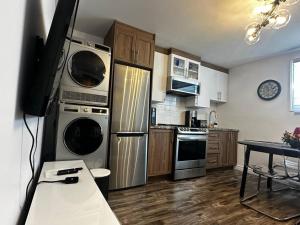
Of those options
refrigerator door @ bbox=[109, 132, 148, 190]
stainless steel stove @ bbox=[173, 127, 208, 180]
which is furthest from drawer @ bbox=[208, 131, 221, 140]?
refrigerator door @ bbox=[109, 132, 148, 190]

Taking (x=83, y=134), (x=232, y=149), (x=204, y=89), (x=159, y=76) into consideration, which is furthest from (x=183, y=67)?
(x=83, y=134)

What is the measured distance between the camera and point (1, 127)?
0.46 metres

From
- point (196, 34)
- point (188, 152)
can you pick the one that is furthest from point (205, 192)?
point (196, 34)

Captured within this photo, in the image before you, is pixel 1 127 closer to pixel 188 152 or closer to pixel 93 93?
pixel 93 93

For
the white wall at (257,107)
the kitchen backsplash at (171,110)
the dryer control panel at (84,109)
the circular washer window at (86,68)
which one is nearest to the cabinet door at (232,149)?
the white wall at (257,107)

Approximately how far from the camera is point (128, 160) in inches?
106

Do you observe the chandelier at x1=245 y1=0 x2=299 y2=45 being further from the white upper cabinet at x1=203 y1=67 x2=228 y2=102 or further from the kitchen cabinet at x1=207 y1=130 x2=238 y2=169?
the kitchen cabinet at x1=207 y1=130 x2=238 y2=169

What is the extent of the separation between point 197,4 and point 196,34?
83 centimetres

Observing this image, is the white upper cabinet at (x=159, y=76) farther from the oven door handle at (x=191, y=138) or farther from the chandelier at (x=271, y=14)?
the chandelier at (x=271, y=14)

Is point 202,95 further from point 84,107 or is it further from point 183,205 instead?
point 84,107

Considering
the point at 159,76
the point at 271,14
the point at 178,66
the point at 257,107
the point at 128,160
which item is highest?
the point at 271,14

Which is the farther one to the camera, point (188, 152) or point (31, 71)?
point (188, 152)

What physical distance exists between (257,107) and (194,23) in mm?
2500

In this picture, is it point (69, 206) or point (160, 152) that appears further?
point (160, 152)
